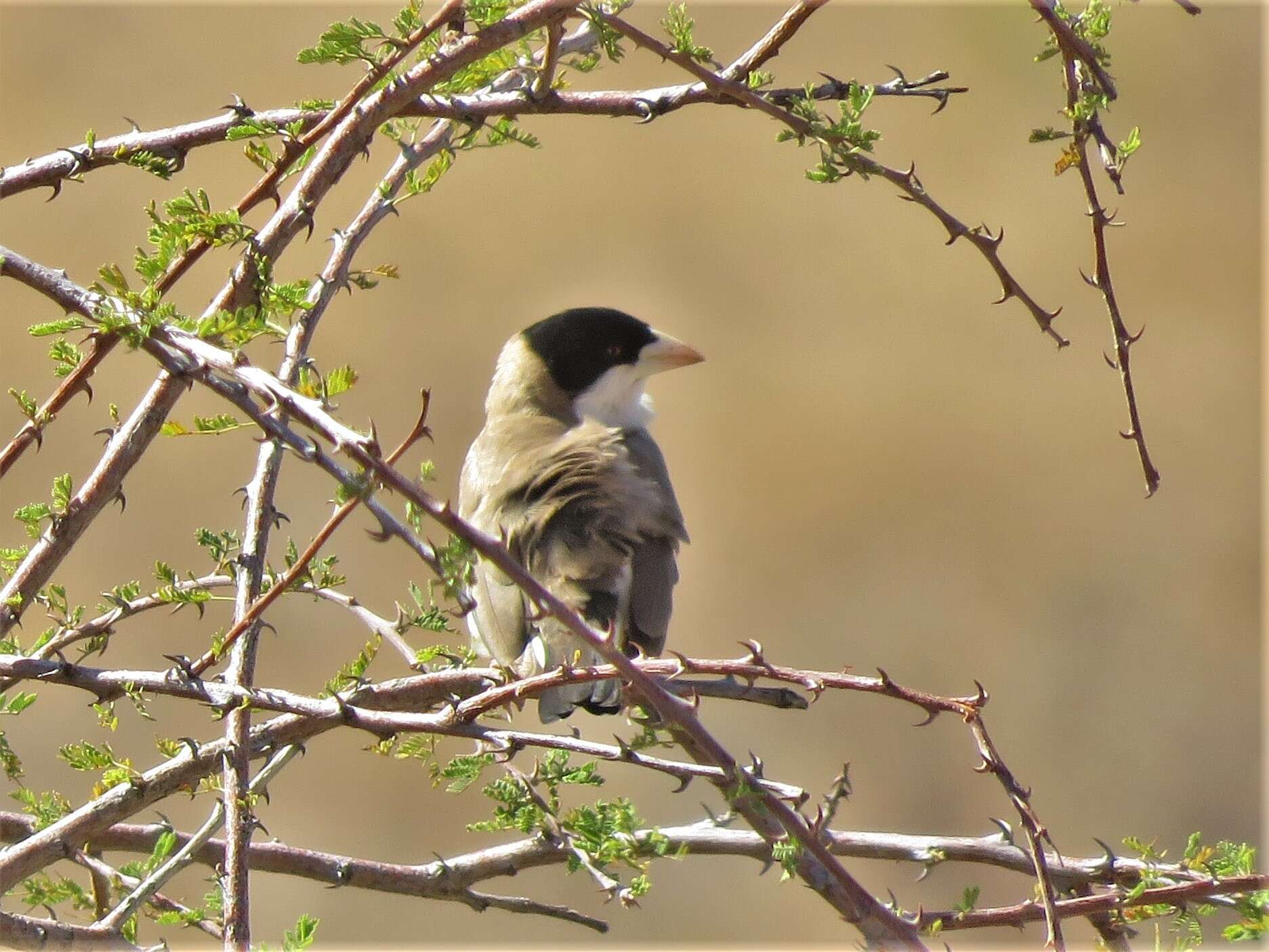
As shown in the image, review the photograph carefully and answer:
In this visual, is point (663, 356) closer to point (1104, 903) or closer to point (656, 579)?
point (656, 579)

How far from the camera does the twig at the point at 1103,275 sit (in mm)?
2377

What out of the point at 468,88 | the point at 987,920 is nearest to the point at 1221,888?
the point at 987,920

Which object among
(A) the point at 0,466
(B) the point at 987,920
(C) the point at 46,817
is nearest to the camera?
(B) the point at 987,920

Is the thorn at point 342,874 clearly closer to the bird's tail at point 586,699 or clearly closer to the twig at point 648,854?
the twig at point 648,854

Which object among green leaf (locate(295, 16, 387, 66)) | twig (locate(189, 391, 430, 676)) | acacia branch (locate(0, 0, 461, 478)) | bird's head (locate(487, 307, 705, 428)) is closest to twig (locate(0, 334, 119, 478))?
acacia branch (locate(0, 0, 461, 478))

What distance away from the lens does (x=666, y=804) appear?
9.85 meters

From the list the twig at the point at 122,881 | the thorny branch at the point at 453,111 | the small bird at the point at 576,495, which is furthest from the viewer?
the small bird at the point at 576,495

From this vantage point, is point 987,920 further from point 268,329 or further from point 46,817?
point 46,817

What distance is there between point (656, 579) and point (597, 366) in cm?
150

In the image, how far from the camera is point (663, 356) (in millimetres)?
5465

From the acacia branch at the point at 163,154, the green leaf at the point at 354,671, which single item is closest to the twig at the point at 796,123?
the acacia branch at the point at 163,154

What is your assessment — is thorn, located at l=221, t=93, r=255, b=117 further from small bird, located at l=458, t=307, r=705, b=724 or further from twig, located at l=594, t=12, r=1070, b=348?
small bird, located at l=458, t=307, r=705, b=724

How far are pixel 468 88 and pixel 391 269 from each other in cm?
38

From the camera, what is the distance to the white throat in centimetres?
544
